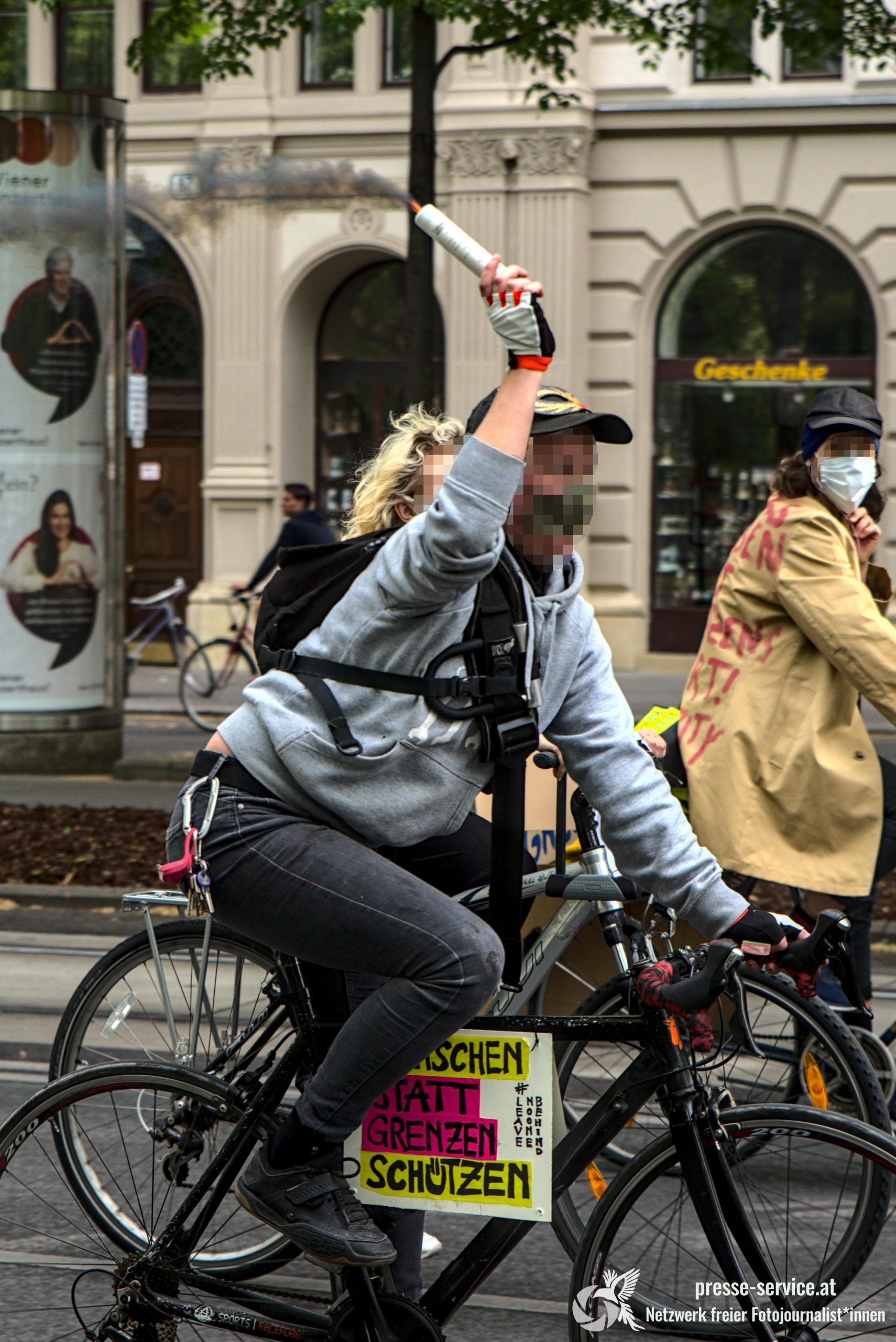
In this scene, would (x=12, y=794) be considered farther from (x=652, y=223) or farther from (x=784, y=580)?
(x=652, y=223)

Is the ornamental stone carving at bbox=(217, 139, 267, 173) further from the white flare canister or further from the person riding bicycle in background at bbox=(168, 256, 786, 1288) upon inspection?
the white flare canister

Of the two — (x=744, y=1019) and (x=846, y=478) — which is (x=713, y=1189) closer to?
(x=744, y=1019)

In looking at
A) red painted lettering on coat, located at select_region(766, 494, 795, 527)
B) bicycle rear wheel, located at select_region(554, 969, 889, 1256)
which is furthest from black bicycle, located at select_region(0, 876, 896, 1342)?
red painted lettering on coat, located at select_region(766, 494, 795, 527)

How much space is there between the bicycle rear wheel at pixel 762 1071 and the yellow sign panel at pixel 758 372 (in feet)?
45.9

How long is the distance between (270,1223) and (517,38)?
28.4 feet

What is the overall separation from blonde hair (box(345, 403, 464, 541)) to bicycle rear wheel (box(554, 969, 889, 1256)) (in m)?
0.93

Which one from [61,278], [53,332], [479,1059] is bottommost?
[479,1059]

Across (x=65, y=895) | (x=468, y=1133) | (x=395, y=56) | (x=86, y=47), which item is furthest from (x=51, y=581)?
(x=86, y=47)

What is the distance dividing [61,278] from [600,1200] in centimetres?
879

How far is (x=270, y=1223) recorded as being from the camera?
8.84 feet

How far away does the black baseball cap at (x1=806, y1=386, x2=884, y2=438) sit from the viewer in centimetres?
407

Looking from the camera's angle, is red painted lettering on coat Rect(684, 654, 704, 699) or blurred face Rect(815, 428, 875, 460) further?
red painted lettering on coat Rect(684, 654, 704, 699)

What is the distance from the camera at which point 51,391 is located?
34.1 feet

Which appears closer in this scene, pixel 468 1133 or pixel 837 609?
pixel 468 1133
